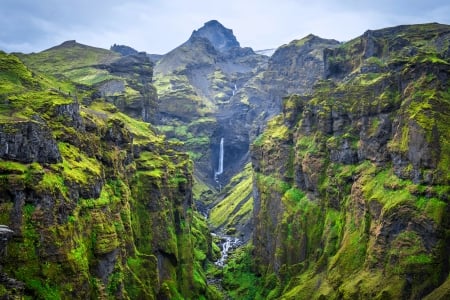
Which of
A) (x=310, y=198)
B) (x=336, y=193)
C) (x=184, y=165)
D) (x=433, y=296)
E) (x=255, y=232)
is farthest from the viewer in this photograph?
(x=255, y=232)

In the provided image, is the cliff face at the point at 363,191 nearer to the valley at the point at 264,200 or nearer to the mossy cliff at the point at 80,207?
the valley at the point at 264,200

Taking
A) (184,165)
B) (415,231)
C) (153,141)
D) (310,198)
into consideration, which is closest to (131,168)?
(153,141)

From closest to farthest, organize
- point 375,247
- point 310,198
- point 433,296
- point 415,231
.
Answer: point 433,296 → point 415,231 → point 375,247 → point 310,198

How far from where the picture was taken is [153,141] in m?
150

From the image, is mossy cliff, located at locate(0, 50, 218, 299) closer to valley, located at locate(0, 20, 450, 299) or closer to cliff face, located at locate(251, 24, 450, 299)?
valley, located at locate(0, 20, 450, 299)

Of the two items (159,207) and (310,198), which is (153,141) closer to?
(159,207)

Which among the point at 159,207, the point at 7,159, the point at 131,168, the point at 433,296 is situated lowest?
the point at 433,296

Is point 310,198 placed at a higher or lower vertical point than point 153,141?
lower

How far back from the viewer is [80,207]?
79.4 m

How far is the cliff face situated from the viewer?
9425cm

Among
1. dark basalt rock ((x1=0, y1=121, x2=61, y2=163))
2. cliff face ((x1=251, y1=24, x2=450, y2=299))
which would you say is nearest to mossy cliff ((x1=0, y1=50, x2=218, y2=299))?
dark basalt rock ((x1=0, y1=121, x2=61, y2=163))

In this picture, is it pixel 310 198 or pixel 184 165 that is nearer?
pixel 310 198

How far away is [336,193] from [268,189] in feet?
144

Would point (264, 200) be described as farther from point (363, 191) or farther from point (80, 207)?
point (80, 207)
